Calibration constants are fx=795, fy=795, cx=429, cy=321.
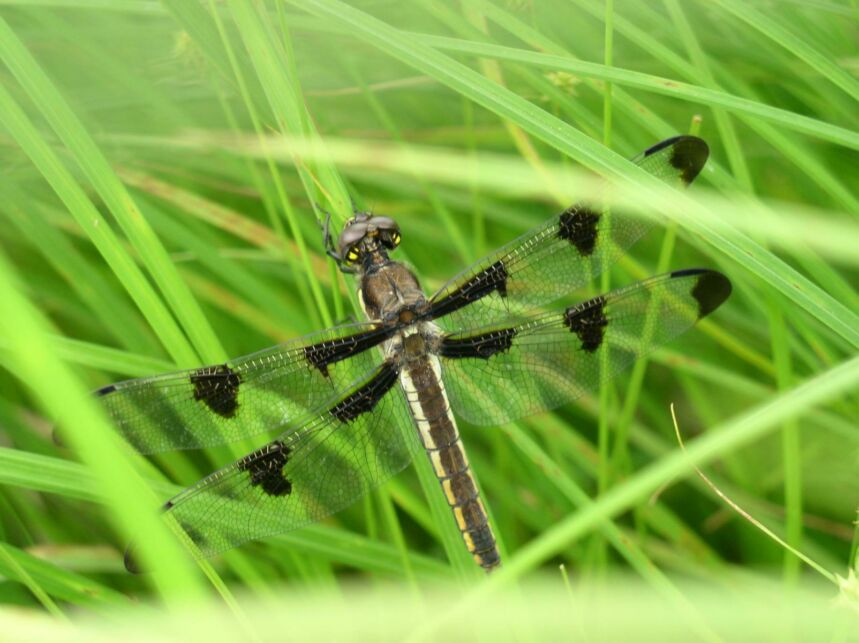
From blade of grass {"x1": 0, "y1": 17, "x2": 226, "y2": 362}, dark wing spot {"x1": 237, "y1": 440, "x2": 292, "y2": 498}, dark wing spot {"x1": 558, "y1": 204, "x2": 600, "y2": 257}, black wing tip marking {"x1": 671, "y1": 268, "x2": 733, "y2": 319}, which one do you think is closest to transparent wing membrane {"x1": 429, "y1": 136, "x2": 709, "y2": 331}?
dark wing spot {"x1": 558, "y1": 204, "x2": 600, "y2": 257}

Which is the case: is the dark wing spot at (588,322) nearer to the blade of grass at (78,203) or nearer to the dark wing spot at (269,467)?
the dark wing spot at (269,467)

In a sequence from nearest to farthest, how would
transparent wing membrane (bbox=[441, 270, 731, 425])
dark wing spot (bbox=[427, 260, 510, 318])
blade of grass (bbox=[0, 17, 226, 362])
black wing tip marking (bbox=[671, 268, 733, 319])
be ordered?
blade of grass (bbox=[0, 17, 226, 362]) < black wing tip marking (bbox=[671, 268, 733, 319]) < transparent wing membrane (bbox=[441, 270, 731, 425]) < dark wing spot (bbox=[427, 260, 510, 318])

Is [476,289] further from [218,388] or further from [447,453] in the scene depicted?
[218,388]

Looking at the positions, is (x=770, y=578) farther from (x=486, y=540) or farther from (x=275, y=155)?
(x=275, y=155)

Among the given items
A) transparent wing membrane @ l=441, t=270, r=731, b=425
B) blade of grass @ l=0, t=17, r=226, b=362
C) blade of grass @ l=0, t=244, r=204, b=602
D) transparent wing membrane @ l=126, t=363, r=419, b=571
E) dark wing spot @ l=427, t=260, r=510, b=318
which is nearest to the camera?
blade of grass @ l=0, t=244, r=204, b=602

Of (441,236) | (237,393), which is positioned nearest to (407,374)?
(237,393)

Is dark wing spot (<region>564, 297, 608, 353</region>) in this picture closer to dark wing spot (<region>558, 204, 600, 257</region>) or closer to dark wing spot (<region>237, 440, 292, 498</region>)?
dark wing spot (<region>558, 204, 600, 257</region>)

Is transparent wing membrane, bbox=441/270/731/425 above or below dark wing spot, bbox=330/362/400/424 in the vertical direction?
below
